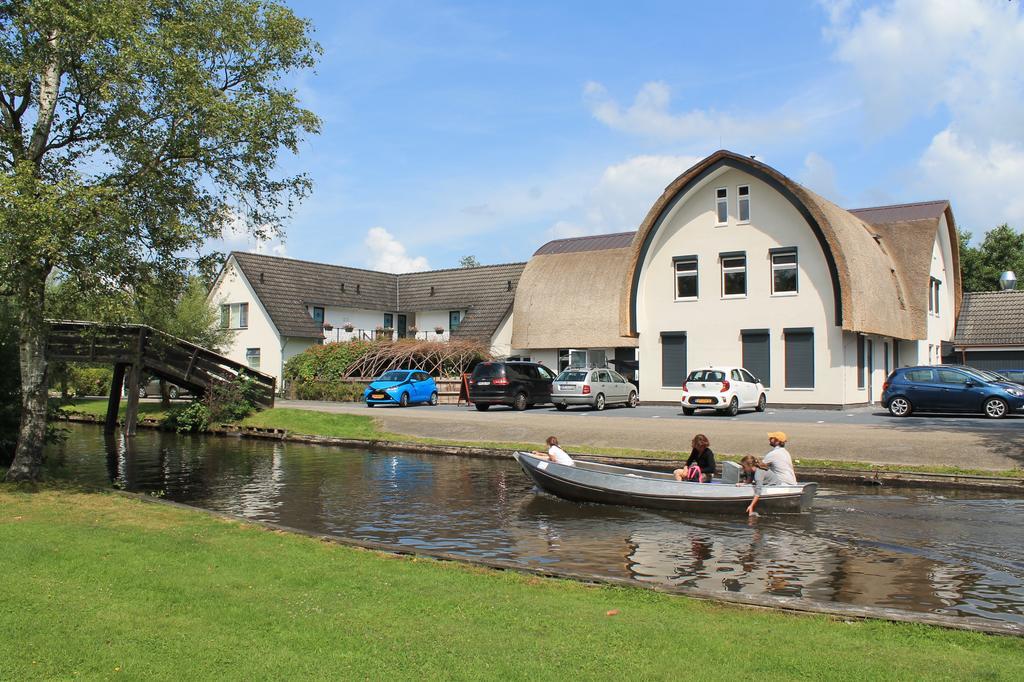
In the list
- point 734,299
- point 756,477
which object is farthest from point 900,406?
point 756,477

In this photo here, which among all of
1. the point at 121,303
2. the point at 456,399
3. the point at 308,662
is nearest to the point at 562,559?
the point at 308,662

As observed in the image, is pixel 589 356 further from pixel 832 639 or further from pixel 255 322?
pixel 832 639

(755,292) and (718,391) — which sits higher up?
(755,292)

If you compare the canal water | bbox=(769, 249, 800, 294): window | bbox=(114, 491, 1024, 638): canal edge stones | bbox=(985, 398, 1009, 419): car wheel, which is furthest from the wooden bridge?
bbox=(985, 398, 1009, 419): car wheel

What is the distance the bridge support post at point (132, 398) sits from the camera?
101 ft

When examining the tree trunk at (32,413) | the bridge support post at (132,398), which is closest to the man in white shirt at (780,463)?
the tree trunk at (32,413)

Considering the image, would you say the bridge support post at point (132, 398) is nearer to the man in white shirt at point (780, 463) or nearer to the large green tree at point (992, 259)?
the man in white shirt at point (780, 463)

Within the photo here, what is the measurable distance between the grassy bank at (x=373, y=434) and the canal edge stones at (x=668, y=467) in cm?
20

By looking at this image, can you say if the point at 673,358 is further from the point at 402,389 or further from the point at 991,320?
the point at 991,320

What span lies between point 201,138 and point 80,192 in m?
2.93

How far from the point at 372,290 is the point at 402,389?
20.3 m

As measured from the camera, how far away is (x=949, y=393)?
27.3 m

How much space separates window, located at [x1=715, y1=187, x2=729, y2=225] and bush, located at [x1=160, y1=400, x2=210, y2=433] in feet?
70.4

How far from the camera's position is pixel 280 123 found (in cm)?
1570
